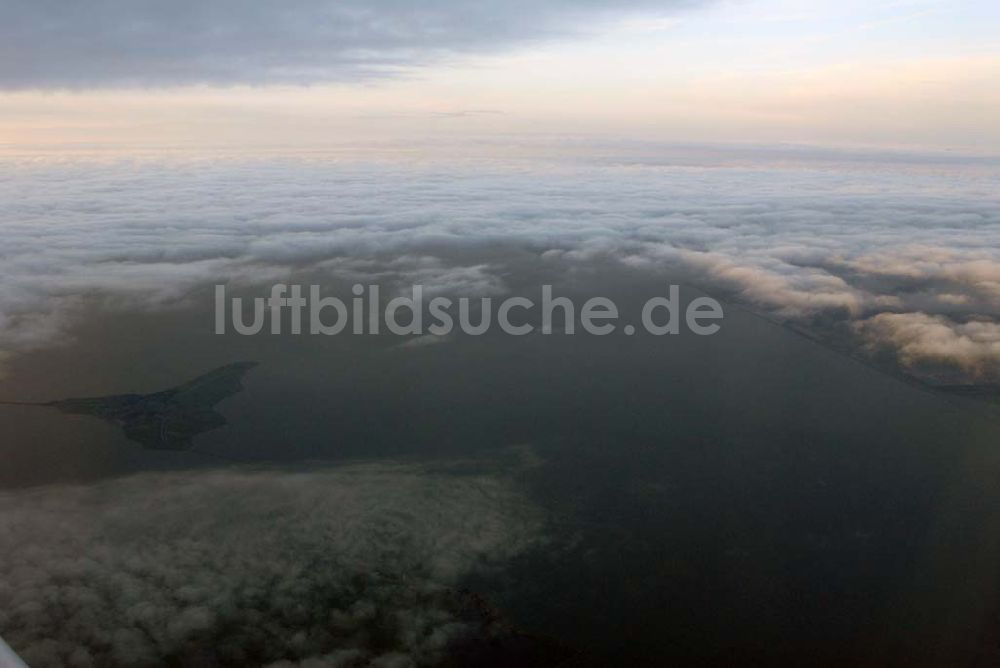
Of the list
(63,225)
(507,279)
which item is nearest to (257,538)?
(507,279)

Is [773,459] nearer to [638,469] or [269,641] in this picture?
[638,469]

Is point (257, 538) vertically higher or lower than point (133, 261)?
lower

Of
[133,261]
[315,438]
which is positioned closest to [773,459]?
[315,438]

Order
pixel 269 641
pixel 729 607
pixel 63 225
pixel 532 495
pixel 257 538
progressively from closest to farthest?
pixel 269 641 → pixel 729 607 → pixel 257 538 → pixel 532 495 → pixel 63 225

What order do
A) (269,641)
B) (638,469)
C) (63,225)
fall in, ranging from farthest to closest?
(63,225), (638,469), (269,641)

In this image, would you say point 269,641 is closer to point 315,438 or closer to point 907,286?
point 315,438

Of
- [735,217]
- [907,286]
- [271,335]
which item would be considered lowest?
[271,335]

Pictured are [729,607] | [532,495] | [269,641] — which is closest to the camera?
[269,641]

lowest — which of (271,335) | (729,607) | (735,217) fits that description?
(729,607)

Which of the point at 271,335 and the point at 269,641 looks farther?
the point at 271,335
